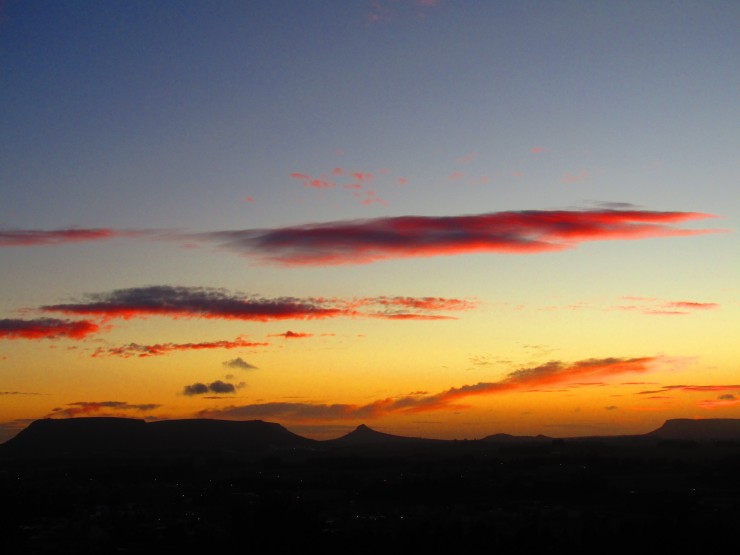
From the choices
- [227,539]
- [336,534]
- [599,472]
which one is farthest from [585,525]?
[599,472]

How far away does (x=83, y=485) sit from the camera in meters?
171

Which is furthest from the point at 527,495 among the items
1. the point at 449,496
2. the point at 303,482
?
the point at 303,482

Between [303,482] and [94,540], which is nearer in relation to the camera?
[94,540]

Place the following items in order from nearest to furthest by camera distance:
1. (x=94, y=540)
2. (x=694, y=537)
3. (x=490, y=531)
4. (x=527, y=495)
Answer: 1. (x=694, y=537)
2. (x=490, y=531)
3. (x=94, y=540)
4. (x=527, y=495)

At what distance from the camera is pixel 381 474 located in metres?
194

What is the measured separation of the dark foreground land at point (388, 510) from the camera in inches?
3255

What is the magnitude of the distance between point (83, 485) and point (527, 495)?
9007 centimetres

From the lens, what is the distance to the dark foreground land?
82688mm

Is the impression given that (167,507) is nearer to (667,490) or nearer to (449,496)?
(449,496)

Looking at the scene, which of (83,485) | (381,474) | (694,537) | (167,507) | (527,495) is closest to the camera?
(694,537)

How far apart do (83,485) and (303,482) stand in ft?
147

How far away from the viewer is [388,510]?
124 m

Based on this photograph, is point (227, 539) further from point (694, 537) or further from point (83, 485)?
point (83, 485)

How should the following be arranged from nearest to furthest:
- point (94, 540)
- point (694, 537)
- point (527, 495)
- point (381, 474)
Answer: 1. point (694, 537)
2. point (94, 540)
3. point (527, 495)
4. point (381, 474)
